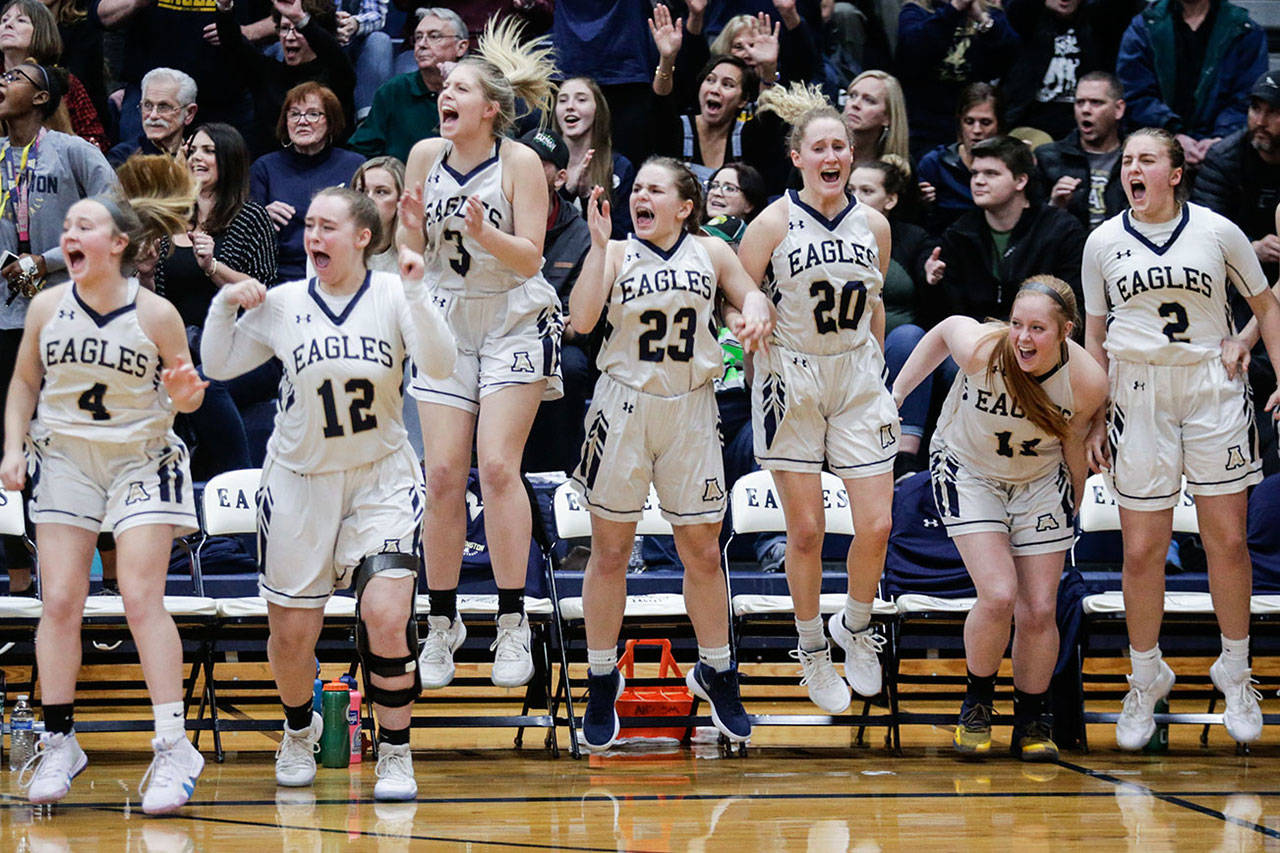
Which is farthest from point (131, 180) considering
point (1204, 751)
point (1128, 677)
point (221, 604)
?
point (1204, 751)

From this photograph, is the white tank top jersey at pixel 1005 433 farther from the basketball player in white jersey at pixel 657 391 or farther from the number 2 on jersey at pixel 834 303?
the basketball player in white jersey at pixel 657 391

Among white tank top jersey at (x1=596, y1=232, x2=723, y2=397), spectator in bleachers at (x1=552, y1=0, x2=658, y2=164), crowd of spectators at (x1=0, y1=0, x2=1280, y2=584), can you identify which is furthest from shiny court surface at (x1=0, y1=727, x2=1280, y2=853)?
spectator in bleachers at (x1=552, y1=0, x2=658, y2=164)

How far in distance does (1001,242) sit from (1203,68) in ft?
6.92

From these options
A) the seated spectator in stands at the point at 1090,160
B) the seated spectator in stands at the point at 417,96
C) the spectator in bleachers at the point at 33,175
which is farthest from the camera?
the seated spectator in stands at the point at 417,96

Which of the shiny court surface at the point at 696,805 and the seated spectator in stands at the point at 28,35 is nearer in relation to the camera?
the shiny court surface at the point at 696,805

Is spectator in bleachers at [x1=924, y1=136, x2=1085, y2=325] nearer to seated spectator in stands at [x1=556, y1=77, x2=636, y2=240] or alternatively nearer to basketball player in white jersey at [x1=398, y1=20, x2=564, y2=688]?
seated spectator in stands at [x1=556, y1=77, x2=636, y2=240]

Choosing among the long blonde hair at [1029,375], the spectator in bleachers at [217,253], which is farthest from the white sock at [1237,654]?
the spectator in bleachers at [217,253]

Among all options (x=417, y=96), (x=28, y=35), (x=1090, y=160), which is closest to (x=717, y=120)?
(x=417, y=96)

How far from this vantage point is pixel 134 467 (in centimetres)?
530

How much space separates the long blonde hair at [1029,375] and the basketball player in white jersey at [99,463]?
314 centimetres

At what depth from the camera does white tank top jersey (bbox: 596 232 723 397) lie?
596 centimetres

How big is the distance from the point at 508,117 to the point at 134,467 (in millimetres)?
1970

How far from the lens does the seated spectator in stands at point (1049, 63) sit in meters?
9.54

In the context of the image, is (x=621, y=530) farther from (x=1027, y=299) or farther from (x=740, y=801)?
(x=1027, y=299)
